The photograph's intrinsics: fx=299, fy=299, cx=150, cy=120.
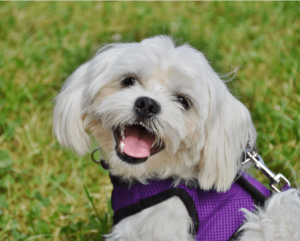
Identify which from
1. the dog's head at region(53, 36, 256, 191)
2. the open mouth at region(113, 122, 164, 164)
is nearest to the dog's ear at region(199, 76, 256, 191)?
the dog's head at region(53, 36, 256, 191)

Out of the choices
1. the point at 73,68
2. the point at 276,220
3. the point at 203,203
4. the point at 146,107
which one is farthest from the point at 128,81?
the point at 73,68

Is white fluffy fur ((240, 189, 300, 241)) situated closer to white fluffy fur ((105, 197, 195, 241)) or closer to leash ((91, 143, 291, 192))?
leash ((91, 143, 291, 192))

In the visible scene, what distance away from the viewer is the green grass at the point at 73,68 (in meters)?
2.40

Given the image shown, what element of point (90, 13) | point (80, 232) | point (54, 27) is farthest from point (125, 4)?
point (80, 232)

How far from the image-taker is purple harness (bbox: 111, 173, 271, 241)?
1556mm

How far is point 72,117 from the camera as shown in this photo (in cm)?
176

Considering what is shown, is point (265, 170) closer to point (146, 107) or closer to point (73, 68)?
point (146, 107)

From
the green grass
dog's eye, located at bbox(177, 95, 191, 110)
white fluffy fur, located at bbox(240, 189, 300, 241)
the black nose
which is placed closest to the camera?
white fluffy fur, located at bbox(240, 189, 300, 241)

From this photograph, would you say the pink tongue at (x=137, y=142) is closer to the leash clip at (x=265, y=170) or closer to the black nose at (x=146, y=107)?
the black nose at (x=146, y=107)

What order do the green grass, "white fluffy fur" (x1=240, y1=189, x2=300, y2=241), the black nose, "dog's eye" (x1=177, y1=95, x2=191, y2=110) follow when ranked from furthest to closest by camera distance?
the green grass → "dog's eye" (x1=177, y1=95, x2=191, y2=110) → the black nose → "white fluffy fur" (x1=240, y1=189, x2=300, y2=241)

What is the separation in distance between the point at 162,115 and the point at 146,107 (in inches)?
3.6

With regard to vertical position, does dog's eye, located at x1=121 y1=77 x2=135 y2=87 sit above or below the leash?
above

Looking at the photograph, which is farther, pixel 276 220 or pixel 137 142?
pixel 137 142

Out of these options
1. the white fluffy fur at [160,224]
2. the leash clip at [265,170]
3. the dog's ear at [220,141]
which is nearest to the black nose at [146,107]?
the dog's ear at [220,141]
